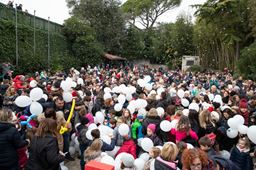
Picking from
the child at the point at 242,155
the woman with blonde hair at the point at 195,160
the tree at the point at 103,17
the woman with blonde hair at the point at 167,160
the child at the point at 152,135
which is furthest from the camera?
the tree at the point at 103,17

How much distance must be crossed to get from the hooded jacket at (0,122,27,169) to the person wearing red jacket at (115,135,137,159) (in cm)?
171

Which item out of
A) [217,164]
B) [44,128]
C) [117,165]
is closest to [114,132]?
[117,165]

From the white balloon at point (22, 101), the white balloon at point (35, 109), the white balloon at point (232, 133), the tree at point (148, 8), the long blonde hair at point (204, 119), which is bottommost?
the white balloon at point (232, 133)

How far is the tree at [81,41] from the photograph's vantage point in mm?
25719

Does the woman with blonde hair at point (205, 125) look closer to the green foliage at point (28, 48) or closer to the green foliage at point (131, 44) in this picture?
the green foliage at point (28, 48)

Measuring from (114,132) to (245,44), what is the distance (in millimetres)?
24894

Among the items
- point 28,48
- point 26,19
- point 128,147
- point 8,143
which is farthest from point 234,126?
point 26,19

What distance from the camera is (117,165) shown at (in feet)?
13.0

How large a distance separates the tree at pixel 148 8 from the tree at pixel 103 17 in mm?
16887

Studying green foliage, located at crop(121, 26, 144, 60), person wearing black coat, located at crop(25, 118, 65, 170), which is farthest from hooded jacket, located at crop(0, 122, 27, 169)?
green foliage, located at crop(121, 26, 144, 60)

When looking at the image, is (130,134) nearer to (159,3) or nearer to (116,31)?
(116,31)

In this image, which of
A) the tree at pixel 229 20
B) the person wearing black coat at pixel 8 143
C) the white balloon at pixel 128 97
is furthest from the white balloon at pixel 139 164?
the tree at pixel 229 20

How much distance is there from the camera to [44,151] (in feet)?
10.5

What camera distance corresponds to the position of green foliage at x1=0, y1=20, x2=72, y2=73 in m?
16.4
